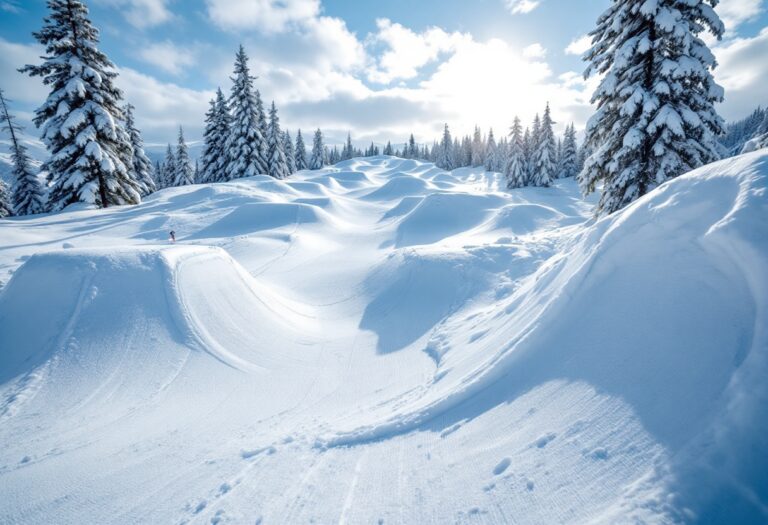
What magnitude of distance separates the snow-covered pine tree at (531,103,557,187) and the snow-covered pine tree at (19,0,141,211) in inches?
1648

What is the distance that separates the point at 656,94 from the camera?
9750 mm

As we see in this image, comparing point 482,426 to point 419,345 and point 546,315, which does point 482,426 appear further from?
point 419,345

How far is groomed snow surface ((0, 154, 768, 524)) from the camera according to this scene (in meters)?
2.49

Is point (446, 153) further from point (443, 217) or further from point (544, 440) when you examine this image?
point (544, 440)

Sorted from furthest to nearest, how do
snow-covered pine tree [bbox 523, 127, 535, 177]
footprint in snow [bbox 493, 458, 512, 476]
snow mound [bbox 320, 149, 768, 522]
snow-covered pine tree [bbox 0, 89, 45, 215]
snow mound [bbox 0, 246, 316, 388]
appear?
snow-covered pine tree [bbox 523, 127, 535, 177]
snow-covered pine tree [bbox 0, 89, 45, 215]
snow mound [bbox 0, 246, 316, 388]
footprint in snow [bbox 493, 458, 512, 476]
snow mound [bbox 320, 149, 768, 522]

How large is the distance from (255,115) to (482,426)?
1426 inches

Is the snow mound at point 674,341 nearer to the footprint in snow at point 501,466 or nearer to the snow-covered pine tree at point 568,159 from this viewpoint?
the footprint in snow at point 501,466

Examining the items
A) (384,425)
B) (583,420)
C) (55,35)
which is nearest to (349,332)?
(384,425)

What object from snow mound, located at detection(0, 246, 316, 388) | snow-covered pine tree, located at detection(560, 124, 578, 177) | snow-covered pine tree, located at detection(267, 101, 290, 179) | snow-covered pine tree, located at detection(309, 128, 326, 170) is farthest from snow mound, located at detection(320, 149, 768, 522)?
snow-covered pine tree, located at detection(309, 128, 326, 170)

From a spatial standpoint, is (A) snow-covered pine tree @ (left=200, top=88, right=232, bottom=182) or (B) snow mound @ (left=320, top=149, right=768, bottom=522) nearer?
(B) snow mound @ (left=320, top=149, right=768, bottom=522)

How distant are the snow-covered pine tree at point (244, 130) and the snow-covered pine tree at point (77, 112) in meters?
14.9

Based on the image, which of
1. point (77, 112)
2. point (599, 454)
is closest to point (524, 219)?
point (599, 454)

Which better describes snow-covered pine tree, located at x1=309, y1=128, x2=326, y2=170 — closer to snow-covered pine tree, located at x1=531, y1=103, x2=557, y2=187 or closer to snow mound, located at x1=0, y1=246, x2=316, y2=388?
snow-covered pine tree, located at x1=531, y1=103, x2=557, y2=187

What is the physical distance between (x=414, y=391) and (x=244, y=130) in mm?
33782
